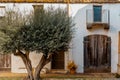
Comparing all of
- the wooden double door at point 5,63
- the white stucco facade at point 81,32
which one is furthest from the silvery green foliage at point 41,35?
the wooden double door at point 5,63

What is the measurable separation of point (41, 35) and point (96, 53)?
19.5 feet

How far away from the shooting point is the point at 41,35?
1925 cm

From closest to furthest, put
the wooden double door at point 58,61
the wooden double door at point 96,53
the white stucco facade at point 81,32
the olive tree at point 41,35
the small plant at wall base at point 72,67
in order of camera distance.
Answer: the olive tree at point 41,35 < the small plant at wall base at point 72,67 < the white stucco facade at point 81,32 < the wooden double door at point 96,53 < the wooden double door at point 58,61

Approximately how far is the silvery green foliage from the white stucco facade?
3.59m

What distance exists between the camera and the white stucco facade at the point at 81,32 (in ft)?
76.0

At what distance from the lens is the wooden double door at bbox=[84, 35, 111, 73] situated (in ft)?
76.7

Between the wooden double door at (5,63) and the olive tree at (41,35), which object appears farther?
the wooden double door at (5,63)

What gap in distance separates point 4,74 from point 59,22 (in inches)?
243

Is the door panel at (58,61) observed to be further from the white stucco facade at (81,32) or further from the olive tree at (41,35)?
the olive tree at (41,35)

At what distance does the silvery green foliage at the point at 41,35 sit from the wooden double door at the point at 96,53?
13.7 feet

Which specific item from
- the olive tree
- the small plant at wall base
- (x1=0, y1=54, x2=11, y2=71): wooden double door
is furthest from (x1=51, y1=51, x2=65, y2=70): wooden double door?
the olive tree

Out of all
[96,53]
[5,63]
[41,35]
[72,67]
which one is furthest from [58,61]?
[41,35]

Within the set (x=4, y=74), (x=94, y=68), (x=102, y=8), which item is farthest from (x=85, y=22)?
(x=4, y=74)

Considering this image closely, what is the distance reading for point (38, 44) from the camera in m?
19.3
